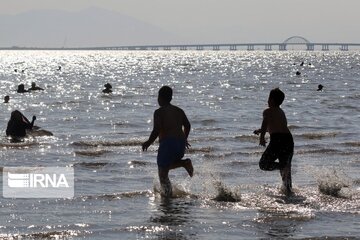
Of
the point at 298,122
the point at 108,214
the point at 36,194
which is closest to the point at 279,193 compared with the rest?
the point at 108,214

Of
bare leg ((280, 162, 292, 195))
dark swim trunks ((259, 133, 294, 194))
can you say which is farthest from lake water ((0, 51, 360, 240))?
dark swim trunks ((259, 133, 294, 194))

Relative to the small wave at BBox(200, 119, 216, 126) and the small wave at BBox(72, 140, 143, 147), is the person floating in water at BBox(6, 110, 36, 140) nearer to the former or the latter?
the small wave at BBox(72, 140, 143, 147)

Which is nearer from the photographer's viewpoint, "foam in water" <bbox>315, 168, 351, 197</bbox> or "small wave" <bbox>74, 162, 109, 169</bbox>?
"foam in water" <bbox>315, 168, 351, 197</bbox>

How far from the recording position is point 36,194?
1320 cm

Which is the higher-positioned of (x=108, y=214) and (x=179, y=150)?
(x=179, y=150)

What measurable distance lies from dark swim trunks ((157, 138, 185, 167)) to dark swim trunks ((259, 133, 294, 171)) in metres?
1.34

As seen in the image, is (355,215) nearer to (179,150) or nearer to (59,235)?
(179,150)

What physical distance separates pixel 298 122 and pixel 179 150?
65.3ft

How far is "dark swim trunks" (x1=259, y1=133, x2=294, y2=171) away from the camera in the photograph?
12.4m

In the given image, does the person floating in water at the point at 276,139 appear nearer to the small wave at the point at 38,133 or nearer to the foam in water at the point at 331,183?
the foam in water at the point at 331,183

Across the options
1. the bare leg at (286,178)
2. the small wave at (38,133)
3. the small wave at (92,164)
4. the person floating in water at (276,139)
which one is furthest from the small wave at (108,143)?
the person floating in water at (276,139)

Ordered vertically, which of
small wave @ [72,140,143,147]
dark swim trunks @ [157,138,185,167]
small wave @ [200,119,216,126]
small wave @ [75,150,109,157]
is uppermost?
dark swim trunks @ [157,138,185,167]

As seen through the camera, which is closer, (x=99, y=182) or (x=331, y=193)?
(x=331, y=193)

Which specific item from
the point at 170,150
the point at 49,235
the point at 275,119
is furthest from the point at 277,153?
the point at 49,235
